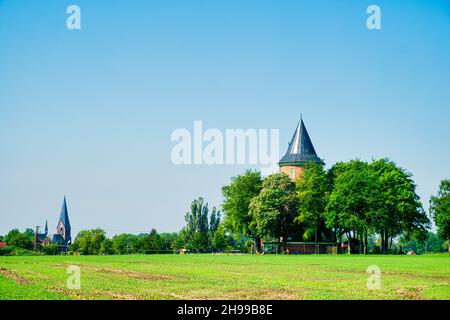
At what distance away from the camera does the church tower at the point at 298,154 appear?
10694 centimetres

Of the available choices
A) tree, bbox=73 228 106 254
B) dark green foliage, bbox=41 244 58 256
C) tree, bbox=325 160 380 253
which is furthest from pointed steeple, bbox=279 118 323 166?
dark green foliage, bbox=41 244 58 256

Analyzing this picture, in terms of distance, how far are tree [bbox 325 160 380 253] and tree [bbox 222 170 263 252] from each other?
15.1m

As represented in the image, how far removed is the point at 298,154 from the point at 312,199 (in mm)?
27151

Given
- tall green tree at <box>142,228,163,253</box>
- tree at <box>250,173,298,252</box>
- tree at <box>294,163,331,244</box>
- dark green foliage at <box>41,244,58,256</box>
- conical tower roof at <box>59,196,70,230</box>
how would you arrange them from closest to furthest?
tree at <box>294,163,331,244</box>
tree at <box>250,173,298,252</box>
dark green foliage at <box>41,244,58,256</box>
tall green tree at <box>142,228,163,253</box>
conical tower roof at <box>59,196,70,230</box>

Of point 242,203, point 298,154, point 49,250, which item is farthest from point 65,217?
point 242,203

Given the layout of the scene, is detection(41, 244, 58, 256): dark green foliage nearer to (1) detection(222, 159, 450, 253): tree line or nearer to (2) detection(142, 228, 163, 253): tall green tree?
(2) detection(142, 228, 163, 253): tall green tree

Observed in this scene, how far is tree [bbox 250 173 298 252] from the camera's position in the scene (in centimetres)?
8200

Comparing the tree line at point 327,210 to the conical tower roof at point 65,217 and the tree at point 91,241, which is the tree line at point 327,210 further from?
the conical tower roof at point 65,217

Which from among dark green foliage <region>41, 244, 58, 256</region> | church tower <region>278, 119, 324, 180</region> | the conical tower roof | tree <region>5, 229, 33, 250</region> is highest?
church tower <region>278, 119, 324, 180</region>

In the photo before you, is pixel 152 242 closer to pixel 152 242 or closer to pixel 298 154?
pixel 152 242

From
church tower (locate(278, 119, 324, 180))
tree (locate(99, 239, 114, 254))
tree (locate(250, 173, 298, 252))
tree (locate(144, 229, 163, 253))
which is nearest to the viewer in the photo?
tree (locate(250, 173, 298, 252))
